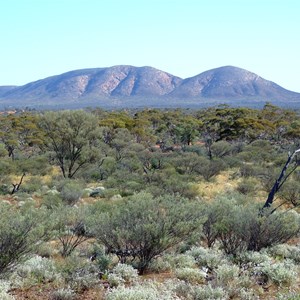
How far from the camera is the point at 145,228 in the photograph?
796cm

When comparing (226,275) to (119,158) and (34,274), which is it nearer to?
(34,274)

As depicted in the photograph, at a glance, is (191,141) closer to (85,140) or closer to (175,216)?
(85,140)

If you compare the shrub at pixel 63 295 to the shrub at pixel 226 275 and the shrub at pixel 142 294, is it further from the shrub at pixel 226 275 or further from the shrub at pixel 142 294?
the shrub at pixel 226 275

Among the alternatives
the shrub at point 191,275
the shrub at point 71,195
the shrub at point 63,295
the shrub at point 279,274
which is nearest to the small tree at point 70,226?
the shrub at point 191,275

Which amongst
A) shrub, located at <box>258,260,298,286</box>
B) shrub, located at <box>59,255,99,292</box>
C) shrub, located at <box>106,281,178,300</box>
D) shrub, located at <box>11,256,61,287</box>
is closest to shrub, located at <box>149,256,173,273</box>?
shrub, located at <box>59,255,99,292</box>

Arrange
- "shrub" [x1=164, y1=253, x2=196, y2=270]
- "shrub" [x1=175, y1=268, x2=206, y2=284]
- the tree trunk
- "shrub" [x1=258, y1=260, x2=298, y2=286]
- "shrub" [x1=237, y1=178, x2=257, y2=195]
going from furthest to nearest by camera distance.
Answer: "shrub" [x1=237, y1=178, x2=257, y2=195]
the tree trunk
"shrub" [x1=164, y1=253, x2=196, y2=270]
"shrub" [x1=175, y1=268, x2=206, y2=284]
"shrub" [x1=258, y1=260, x2=298, y2=286]

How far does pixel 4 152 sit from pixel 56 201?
1551cm

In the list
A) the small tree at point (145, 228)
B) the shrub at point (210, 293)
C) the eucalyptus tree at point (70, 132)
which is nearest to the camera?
the shrub at point (210, 293)

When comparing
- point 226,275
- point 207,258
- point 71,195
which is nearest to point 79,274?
point 226,275

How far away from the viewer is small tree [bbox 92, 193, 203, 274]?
811cm

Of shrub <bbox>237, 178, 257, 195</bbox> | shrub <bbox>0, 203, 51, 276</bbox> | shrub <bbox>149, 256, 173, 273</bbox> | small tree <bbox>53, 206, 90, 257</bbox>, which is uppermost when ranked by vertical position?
shrub <bbox>0, 203, 51, 276</bbox>

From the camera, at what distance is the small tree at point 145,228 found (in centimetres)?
811

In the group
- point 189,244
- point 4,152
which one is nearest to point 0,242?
point 189,244

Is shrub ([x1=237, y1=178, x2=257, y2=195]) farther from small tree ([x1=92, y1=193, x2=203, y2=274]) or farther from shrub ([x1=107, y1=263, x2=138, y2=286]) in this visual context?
shrub ([x1=107, y1=263, x2=138, y2=286])
